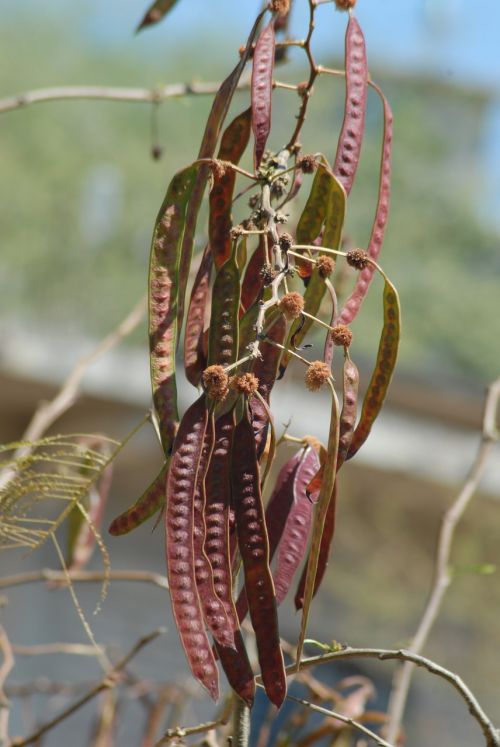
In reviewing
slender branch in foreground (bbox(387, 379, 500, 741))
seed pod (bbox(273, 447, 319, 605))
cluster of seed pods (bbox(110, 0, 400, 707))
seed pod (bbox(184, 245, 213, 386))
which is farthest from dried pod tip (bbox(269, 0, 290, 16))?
slender branch in foreground (bbox(387, 379, 500, 741))

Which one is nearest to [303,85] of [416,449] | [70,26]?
[416,449]

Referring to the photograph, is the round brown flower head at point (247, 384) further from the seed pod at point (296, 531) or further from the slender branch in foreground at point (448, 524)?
the slender branch in foreground at point (448, 524)

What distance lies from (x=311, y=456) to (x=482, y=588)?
10.6 feet

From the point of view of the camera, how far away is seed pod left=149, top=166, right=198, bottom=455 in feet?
1.51

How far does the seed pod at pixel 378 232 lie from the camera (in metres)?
0.48

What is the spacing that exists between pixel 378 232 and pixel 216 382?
6.0 inches

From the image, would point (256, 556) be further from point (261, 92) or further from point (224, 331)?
point (261, 92)

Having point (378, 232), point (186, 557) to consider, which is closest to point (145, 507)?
point (186, 557)

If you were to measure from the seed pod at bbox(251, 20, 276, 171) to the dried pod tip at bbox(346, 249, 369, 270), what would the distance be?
7 cm

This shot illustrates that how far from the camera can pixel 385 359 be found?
48 cm

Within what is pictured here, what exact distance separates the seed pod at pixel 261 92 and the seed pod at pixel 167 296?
1.6 inches

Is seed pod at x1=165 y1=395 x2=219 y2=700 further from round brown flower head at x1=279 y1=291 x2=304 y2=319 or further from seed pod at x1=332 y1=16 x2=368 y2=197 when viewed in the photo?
seed pod at x1=332 y1=16 x2=368 y2=197

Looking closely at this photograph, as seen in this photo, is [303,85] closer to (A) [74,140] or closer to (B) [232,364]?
(B) [232,364]

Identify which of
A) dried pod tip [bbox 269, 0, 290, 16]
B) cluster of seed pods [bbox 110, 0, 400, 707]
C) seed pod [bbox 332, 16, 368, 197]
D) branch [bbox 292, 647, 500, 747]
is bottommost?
branch [bbox 292, 647, 500, 747]
